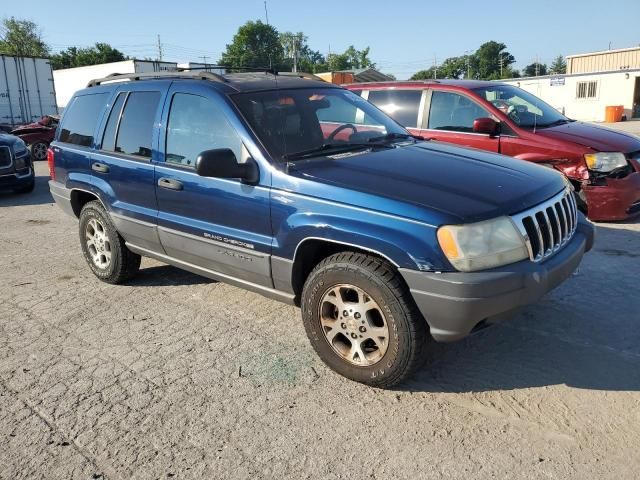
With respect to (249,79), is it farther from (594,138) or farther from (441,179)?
(594,138)

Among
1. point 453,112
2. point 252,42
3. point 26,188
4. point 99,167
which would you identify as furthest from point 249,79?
point 252,42

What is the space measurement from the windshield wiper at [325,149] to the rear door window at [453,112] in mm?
3205

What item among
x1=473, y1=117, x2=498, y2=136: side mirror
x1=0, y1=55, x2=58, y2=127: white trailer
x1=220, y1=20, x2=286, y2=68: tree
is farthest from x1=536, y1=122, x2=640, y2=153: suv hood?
x1=220, y1=20, x2=286, y2=68: tree

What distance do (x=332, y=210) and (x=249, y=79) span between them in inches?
62.8

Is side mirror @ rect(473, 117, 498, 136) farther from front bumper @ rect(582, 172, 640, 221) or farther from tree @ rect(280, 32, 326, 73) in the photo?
tree @ rect(280, 32, 326, 73)

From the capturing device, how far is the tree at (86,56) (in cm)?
6450

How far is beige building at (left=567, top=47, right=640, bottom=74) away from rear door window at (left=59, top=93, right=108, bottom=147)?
4181 cm

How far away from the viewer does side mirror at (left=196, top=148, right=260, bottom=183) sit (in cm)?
339

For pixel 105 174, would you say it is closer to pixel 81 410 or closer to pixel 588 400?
pixel 81 410

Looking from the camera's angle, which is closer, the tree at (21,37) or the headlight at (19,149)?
the headlight at (19,149)

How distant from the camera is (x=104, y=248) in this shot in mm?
5184

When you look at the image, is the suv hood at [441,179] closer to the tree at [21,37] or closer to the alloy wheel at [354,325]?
the alloy wheel at [354,325]

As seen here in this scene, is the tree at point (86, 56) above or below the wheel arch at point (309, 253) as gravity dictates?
above

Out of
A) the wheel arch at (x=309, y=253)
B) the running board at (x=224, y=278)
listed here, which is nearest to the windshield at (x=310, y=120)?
the wheel arch at (x=309, y=253)
